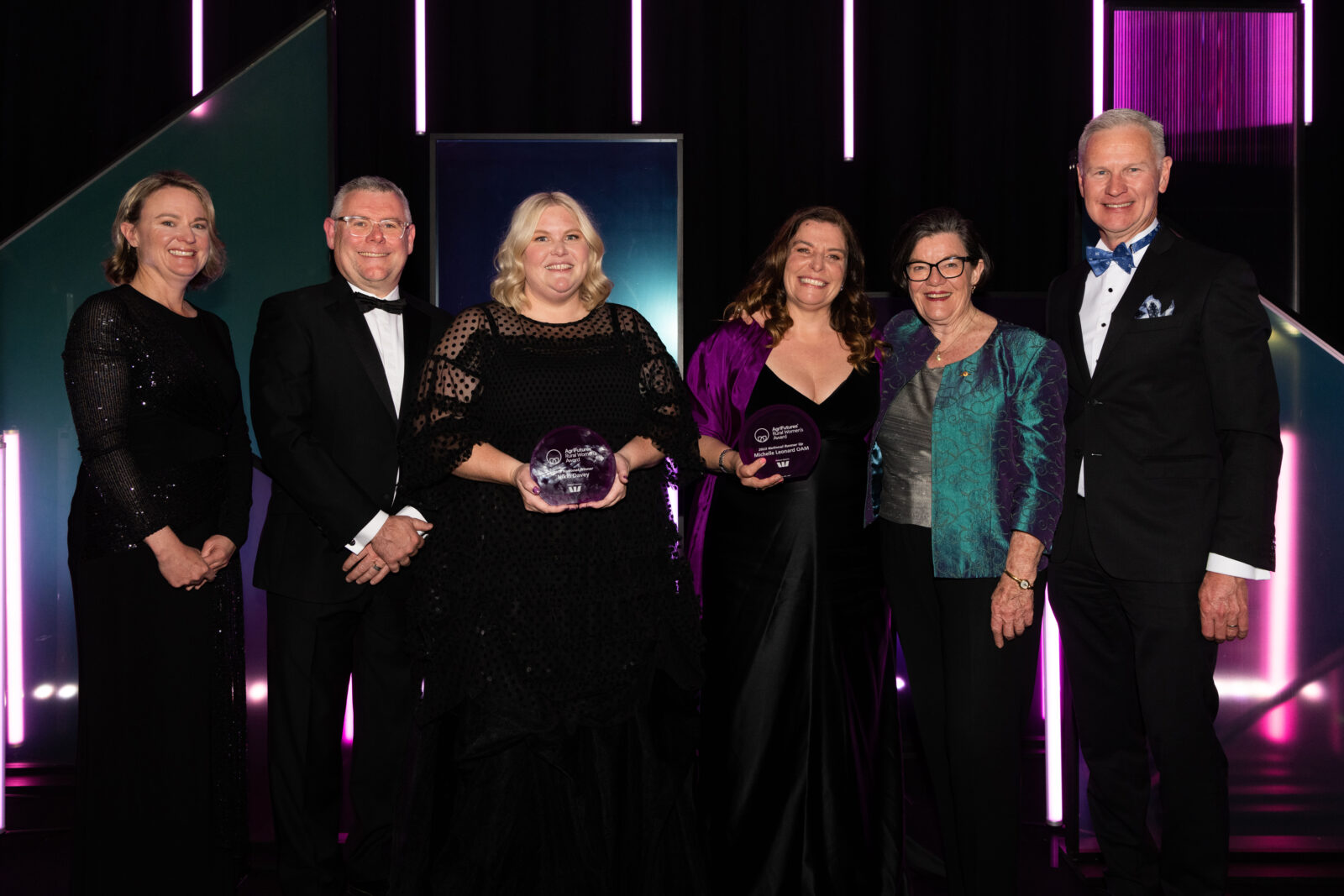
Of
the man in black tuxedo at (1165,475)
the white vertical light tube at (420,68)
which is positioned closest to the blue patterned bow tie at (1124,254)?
the man in black tuxedo at (1165,475)

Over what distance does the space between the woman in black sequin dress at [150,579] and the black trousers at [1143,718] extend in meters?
2.09

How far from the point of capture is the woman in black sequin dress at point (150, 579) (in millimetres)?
2096

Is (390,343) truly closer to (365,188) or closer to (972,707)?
(365,188)

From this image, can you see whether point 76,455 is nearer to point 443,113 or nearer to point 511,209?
point 511,209

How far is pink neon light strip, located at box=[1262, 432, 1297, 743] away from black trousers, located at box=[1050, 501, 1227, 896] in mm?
589

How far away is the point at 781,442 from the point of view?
6.71 ft

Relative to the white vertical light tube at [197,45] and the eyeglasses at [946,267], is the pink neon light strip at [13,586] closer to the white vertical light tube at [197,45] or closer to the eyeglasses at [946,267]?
the white vertical light tube at [197,45]

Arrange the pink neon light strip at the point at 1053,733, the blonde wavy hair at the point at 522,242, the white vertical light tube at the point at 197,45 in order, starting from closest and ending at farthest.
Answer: the blonde wavy hair at the point at 522,242 → the pink neon light strip at the point at 1053,733 → the white vertical light tube at the point at 197,45

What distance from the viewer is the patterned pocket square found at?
82.4 inches

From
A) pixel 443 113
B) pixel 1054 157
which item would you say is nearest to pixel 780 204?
pixel 1054 157

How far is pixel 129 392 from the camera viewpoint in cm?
210

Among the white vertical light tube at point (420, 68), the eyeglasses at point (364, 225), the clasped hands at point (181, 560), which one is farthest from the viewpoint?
the white vertical light tube at point (420, 68)

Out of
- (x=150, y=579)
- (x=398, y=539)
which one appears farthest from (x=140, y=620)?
(x=398, y=539)

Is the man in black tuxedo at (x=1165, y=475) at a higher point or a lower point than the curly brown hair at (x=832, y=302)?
lower
